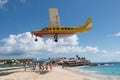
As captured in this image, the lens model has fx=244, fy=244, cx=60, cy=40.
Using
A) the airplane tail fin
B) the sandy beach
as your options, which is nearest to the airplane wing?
the airplane tail fin

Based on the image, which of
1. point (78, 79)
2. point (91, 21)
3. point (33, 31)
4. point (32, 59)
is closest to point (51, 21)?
point (33, 31)

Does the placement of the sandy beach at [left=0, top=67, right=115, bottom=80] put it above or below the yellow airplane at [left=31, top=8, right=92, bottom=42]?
below

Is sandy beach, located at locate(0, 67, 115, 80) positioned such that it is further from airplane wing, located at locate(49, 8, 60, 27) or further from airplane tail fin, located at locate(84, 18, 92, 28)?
airplane tail fin, located at locate(84, 18, 92, 28)

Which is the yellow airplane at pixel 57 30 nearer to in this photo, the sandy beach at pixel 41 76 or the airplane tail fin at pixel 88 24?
the airplane tail fin at pixel 88 24

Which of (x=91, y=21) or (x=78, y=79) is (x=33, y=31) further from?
(x=78, y=79)

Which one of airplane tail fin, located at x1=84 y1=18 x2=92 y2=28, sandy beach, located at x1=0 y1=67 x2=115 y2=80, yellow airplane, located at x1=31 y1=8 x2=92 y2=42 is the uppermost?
airplane tail fin, located at x1=84 y1=18 x2=92 y2=28

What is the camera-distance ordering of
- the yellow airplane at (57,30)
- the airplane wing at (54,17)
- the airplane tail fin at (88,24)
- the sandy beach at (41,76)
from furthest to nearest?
1. the airplane tail fin at (88,24)
2. the yellow airplane at (57,30)
3. the airplane wing at (54,17)
4. the sandy beach at (41,76)

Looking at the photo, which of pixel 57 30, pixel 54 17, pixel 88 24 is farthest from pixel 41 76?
pixel 88 24

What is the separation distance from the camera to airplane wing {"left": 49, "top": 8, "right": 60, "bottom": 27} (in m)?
34.8

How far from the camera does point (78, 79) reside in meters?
27.3

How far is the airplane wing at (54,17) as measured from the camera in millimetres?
34750

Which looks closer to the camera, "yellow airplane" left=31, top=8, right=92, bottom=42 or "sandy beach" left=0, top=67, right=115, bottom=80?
"sandy beach" left=0, top=67, right=115, bottom=80

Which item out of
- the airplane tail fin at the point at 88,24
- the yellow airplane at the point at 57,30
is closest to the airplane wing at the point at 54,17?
the yellow airplane at the point at 57,30

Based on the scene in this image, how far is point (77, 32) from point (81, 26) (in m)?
1.23
